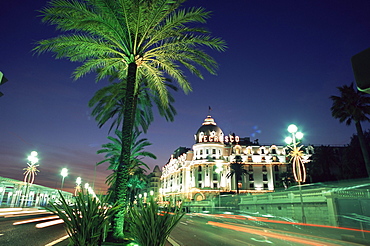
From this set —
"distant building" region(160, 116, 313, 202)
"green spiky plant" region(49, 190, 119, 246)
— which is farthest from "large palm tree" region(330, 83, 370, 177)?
"distant building" region(160, 116, 313, 202)

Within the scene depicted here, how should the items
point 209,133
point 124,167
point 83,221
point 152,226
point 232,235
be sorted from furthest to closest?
point 209,133 → point 232,235 → point 124,167 → point 83,221 → point 152,226

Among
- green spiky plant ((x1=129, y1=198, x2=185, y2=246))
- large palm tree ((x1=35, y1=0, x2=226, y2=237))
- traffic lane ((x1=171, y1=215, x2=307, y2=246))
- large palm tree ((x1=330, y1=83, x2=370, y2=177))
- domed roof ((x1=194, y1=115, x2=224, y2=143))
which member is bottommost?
traffic lane ((x1=171, y1=215, x2=307, y2=246))

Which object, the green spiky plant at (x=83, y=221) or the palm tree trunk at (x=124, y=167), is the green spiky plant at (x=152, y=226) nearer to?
the green spiky plant at (x=83, y=221)

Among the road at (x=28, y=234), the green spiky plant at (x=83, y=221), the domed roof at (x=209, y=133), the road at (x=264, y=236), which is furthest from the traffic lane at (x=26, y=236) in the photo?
the domed roof at (x=209, y=133)

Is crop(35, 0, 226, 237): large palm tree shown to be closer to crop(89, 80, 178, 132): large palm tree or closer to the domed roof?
→ crop(89, 80, 178, 132): large palm tree

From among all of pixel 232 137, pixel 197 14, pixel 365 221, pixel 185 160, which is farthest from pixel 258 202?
pixel 185 160

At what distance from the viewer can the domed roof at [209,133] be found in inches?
3174

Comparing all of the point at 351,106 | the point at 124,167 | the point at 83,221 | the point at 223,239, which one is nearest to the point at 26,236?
the point at 124,167

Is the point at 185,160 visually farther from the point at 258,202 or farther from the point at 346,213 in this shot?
the point at 346,213

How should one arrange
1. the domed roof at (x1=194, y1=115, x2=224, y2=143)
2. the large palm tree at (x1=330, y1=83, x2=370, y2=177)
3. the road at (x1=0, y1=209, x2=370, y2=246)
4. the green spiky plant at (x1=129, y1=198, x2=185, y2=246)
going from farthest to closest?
the domed roof at (x1=194, y1=115, x2=224, y2=143)
the large palm tree at (x1=330, y1=83, x2=370, y2=177)
the road at (x1=0, y1=209, x2=370, y2=246)
the green spiky plant at (x1=129, y1=198, x2=185, y2=246)

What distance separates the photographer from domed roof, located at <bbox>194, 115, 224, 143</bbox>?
80.6m

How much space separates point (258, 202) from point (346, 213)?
14.6 metres

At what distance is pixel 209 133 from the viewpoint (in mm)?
81875

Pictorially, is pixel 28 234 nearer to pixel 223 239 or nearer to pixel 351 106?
pixel 223 239
